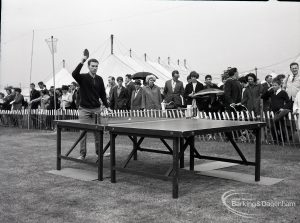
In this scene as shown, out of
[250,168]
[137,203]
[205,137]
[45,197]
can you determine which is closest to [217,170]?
[250,168]

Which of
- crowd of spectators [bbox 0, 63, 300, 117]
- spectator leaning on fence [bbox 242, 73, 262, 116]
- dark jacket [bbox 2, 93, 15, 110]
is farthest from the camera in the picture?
dark jacket [bbox 2, 93, 15, 110]

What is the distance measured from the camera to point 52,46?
1493cm

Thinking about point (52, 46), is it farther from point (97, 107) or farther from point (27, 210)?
point (27, 210)

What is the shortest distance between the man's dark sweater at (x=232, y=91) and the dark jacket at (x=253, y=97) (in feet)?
0.73

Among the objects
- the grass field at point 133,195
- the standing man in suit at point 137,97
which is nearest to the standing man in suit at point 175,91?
the standing man in suit at point 137,97

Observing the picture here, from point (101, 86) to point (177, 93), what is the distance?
480 centimetres

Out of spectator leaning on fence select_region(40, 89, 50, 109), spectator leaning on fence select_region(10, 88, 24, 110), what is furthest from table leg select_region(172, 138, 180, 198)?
spectator leaning on fence select_region(10, 88, 24, 110)

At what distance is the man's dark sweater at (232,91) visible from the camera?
11.3 metres

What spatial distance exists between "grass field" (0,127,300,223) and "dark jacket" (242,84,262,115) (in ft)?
9.76

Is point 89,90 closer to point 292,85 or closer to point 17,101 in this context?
point 292,85

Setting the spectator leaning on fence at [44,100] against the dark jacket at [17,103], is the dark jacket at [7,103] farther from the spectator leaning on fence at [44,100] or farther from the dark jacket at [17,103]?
the spectator leaning on fence at [44,100]

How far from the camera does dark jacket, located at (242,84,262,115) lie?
445 inches

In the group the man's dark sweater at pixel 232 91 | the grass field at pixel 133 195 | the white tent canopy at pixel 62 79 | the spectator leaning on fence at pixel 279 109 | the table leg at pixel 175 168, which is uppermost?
the white tent canopy at pixel 62 79

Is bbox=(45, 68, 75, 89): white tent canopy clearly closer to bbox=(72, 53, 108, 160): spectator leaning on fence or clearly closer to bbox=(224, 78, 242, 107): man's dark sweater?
bbox=(224, 78, 242, 107): man's dark sweater
